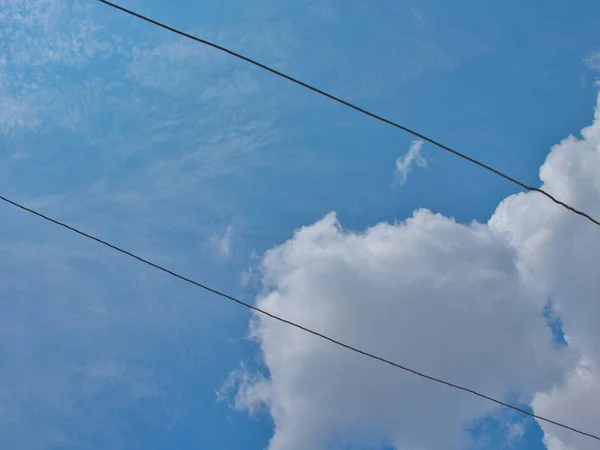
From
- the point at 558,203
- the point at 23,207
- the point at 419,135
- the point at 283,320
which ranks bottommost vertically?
the point at 23,207

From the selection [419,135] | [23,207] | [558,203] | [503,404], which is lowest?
[23,207]

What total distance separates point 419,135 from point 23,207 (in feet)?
21.9

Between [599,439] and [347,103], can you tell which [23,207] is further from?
[599,439]

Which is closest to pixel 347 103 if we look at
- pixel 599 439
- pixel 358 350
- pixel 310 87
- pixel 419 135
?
pixel 310 87

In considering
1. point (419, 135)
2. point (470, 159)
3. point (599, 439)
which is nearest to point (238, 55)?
point (419, 135)

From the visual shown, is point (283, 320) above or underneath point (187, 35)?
underneath

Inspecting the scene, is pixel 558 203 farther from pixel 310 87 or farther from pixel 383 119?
pixel 310 87

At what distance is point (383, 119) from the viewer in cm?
642

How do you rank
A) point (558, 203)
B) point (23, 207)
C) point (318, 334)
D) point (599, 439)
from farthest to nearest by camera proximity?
point (599, 439) < point (318, 334) < point (23, 207) < point (558, 203)

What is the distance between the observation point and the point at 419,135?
646 cm

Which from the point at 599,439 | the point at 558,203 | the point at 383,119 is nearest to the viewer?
the point at 383,119

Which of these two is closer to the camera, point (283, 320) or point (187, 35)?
point (187, 35)

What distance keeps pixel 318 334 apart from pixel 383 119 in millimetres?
4433

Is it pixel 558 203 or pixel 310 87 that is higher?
pixel 558 203
